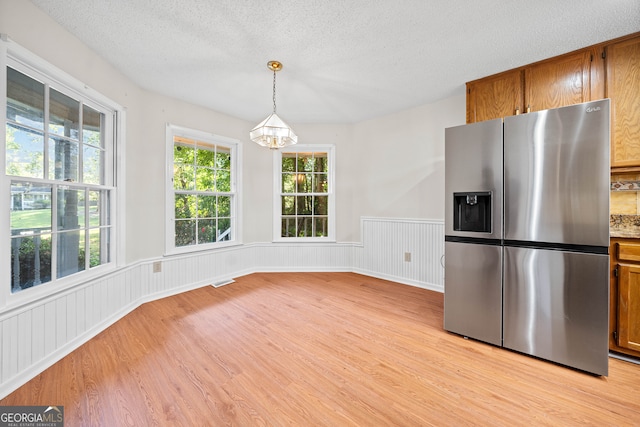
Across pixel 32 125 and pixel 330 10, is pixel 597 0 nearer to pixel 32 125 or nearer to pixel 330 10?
pixel 330 10

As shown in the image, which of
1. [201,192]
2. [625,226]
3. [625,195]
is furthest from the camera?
[201,192]

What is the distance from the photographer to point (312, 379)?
5.41 feet

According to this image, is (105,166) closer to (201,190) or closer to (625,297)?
(201,190)

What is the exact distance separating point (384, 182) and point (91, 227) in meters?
3.58

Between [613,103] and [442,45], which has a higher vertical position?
[442,45]

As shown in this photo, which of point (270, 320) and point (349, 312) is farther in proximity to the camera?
point (349, 312)

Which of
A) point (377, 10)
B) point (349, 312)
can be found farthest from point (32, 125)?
point (349, 312)

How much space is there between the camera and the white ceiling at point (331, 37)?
1.69 meters

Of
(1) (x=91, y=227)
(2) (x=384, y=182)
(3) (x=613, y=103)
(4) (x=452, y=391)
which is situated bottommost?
(4) (x=452, y=391)

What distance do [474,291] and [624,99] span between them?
75.2 inches

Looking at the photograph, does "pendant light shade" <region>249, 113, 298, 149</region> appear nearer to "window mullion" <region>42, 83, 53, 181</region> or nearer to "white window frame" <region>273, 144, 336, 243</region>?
"window mullion" <region>42, 83, 53, 181</region>

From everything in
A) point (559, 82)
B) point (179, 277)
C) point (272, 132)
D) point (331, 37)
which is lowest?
point (179, 277)

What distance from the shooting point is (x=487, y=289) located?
2.05 metres

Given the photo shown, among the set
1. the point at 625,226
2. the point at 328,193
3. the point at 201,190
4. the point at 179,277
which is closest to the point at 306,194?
the point at 328,193
